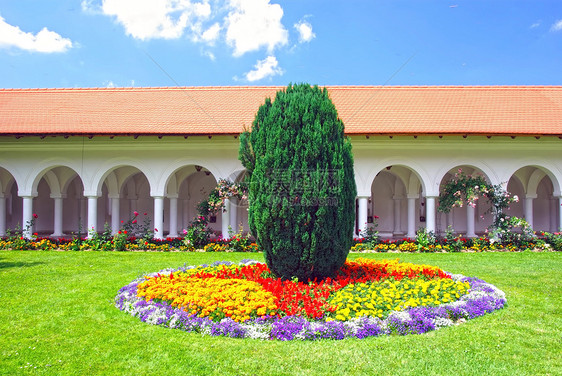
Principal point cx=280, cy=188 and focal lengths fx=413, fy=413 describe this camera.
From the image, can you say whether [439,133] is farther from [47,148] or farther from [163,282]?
[47,148]

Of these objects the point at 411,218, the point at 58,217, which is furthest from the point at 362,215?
the point at 58,217

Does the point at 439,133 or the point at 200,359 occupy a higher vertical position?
the point at 439,133

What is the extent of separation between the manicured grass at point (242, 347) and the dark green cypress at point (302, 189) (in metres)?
2.01

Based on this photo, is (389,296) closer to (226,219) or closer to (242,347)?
(242,347)

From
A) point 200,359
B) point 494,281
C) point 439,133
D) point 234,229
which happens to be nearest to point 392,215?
point 439,133

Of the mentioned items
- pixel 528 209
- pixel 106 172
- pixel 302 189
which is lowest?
pixel 528 209

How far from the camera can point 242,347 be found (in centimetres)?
457

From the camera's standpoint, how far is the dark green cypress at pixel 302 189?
21.1 ft

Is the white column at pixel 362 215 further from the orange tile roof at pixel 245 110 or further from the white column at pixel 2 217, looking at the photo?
the white column at pixel 2 217

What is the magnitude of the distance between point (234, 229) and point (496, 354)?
10432 mm

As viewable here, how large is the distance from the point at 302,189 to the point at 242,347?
266cm

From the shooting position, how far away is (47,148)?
45.9 ft

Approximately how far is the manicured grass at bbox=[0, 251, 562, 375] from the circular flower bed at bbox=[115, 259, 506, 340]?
0.19 m

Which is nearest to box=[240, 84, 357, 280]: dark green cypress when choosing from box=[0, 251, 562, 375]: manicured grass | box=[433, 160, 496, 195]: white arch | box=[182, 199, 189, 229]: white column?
box=[0, 251, 562, 375]: manicured grass
